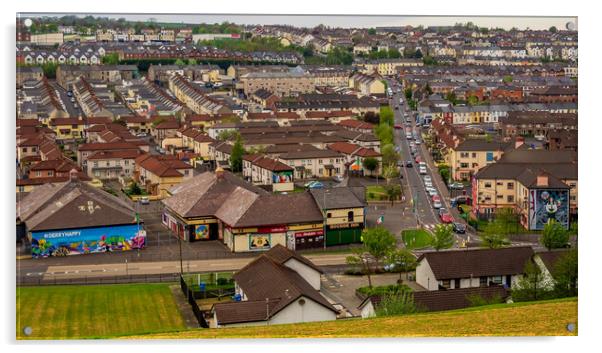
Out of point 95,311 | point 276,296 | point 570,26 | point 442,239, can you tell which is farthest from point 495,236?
point 95,311

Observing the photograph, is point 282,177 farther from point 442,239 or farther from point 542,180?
point 442,239

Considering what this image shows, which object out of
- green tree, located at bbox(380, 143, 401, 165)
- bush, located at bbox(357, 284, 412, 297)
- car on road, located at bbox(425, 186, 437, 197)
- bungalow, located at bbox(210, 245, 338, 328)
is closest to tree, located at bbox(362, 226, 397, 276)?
bush, located at bbox(357, 284, 412, 297)

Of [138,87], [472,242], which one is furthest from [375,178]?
[138,87]

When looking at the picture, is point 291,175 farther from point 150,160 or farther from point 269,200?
point 269,200

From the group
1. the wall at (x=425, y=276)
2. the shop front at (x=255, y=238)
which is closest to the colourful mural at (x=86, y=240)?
the shop front at (x=255, y=238)

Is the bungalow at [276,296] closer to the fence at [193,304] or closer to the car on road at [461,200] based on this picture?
the fence at [193,304]

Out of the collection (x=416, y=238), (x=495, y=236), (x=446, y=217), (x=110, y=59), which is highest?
(x=110, y=59)

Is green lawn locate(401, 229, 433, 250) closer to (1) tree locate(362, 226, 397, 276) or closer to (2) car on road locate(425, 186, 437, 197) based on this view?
(1) tree locate(362, 226, 397, 276)
